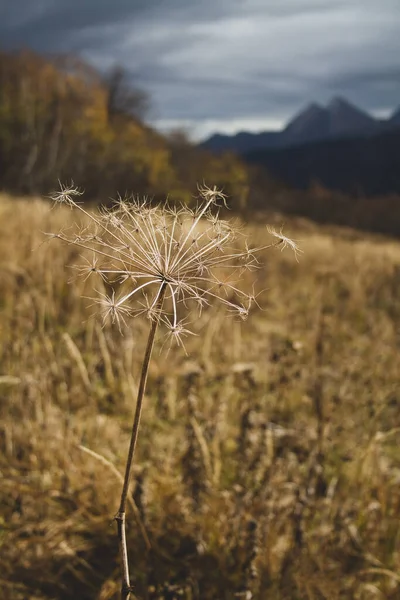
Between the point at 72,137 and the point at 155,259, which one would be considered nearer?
the point at 155,259

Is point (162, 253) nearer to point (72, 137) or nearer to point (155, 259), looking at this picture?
point (155, 259)

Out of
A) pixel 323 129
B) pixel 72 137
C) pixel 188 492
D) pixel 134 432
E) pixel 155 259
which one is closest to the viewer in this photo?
pixel 134 432

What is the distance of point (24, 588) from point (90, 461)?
1.94 feet

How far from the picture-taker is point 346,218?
3728cm

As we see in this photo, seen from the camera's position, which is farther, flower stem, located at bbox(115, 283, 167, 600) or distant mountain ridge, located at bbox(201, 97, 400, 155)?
distant mountain ridge, located at bbox(201, 97, 400, 155)

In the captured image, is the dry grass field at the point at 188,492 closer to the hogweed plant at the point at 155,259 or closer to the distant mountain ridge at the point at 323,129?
the hogweed plant at the point at 155,259

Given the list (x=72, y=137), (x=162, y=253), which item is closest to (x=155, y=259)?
(x=162, y=253)

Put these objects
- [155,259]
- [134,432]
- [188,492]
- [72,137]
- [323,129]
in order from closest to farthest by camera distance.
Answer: [134,432], [155,259], [188,492], [72,137], [323,129]

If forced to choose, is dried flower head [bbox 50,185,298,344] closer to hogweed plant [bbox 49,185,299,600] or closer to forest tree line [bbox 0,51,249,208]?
hogweed plant [bbox 49,185,299,600]

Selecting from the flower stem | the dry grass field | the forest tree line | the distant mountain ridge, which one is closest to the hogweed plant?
the flower stem

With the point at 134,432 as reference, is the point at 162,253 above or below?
above

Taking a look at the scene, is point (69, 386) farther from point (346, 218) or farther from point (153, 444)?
point (346, 218)

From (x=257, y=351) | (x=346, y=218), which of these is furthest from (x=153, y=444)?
(x=346, y=218)

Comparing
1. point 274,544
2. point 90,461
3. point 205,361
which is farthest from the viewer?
point 205,361
